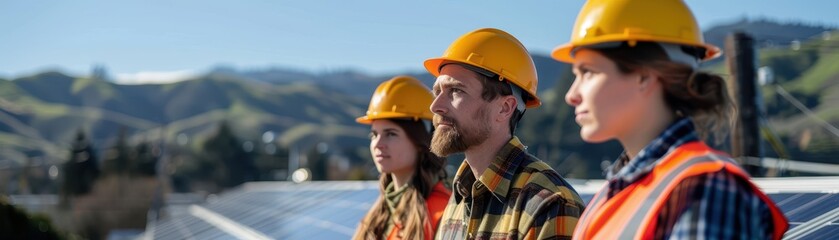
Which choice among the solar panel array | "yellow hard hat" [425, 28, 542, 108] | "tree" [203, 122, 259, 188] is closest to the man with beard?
"yellow hard hat" [425, 28, 542, 108]

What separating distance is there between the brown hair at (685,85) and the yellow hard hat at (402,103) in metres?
3.25

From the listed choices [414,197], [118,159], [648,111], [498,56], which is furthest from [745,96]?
[118,159]

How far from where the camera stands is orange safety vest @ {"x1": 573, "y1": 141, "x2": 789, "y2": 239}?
7.26 ft

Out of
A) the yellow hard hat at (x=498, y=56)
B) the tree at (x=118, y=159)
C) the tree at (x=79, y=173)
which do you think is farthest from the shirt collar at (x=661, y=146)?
the tree at (x=118, y=159)

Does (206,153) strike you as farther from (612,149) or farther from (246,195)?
(246,195)

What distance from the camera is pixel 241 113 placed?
7790 inches

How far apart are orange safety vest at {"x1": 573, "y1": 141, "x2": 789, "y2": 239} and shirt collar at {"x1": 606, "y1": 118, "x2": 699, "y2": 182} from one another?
0.07 feet

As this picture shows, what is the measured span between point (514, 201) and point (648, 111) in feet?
4.48

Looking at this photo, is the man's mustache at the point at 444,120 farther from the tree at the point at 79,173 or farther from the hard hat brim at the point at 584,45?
the tree at the point at 79,173

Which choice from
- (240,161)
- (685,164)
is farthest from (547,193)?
(240,161)

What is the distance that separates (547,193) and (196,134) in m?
181

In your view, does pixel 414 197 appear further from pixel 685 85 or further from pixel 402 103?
pixel 685 85

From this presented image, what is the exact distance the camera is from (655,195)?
7.41ft

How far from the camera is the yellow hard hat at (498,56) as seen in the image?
4.16 meters
